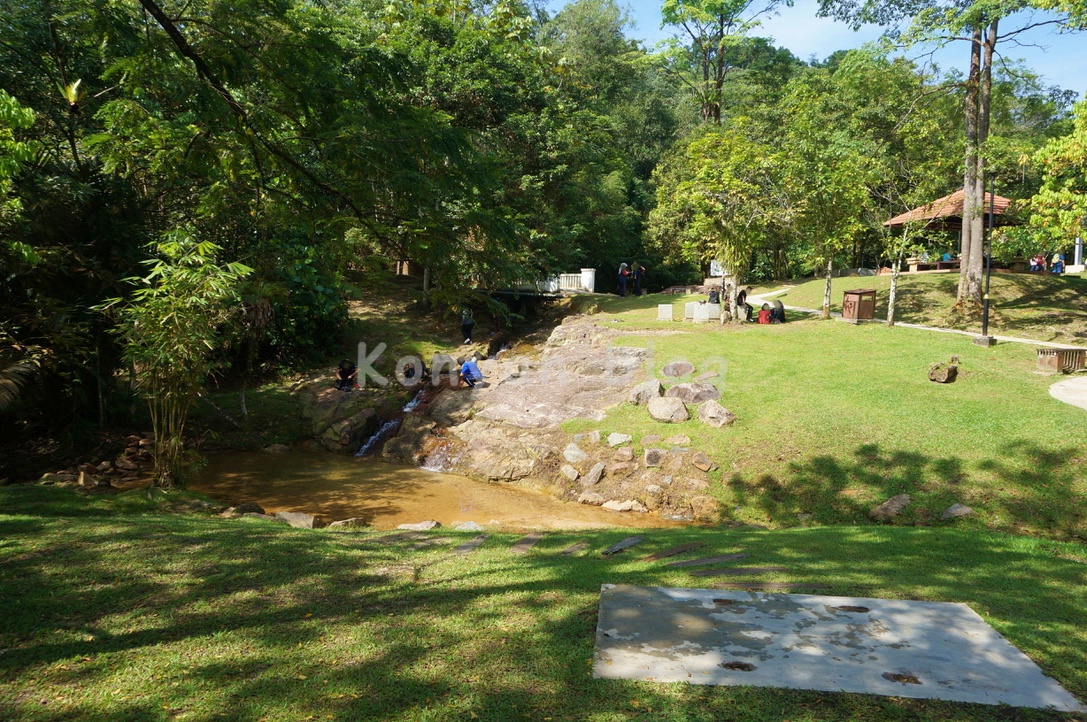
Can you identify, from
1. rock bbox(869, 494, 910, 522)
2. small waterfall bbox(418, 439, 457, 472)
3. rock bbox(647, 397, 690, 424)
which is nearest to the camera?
rock bbox(869, 494, 910, 522)

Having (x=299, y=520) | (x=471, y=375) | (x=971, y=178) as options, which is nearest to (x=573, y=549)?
(x=299, y=520)

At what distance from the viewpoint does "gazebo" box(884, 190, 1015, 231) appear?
17.2 m

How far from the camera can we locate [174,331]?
8.42 meters

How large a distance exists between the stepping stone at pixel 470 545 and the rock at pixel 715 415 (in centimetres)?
635

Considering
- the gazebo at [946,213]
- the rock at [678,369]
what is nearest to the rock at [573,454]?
the rock at [678,369]

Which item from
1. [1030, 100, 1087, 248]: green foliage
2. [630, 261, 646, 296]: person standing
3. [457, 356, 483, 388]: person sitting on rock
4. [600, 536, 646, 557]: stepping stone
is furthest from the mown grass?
[630, 261, 646, 296]: person standing

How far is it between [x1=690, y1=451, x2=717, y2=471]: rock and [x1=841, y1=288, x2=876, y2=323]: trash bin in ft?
31.8

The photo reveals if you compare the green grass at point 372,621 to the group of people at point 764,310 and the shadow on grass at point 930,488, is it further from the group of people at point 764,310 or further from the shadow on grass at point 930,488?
the group of people at point 764,310

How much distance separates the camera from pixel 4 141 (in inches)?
194

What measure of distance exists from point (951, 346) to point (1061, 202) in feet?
11.8

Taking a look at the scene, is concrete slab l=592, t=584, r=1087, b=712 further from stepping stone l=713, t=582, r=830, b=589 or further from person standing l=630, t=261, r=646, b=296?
person standing l=630, t=261, r=646, b=296

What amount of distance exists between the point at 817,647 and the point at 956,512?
642 cm

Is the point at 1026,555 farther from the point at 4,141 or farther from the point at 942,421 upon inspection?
the point at 4,141

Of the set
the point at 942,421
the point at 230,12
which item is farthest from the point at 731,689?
the point at 942,421
